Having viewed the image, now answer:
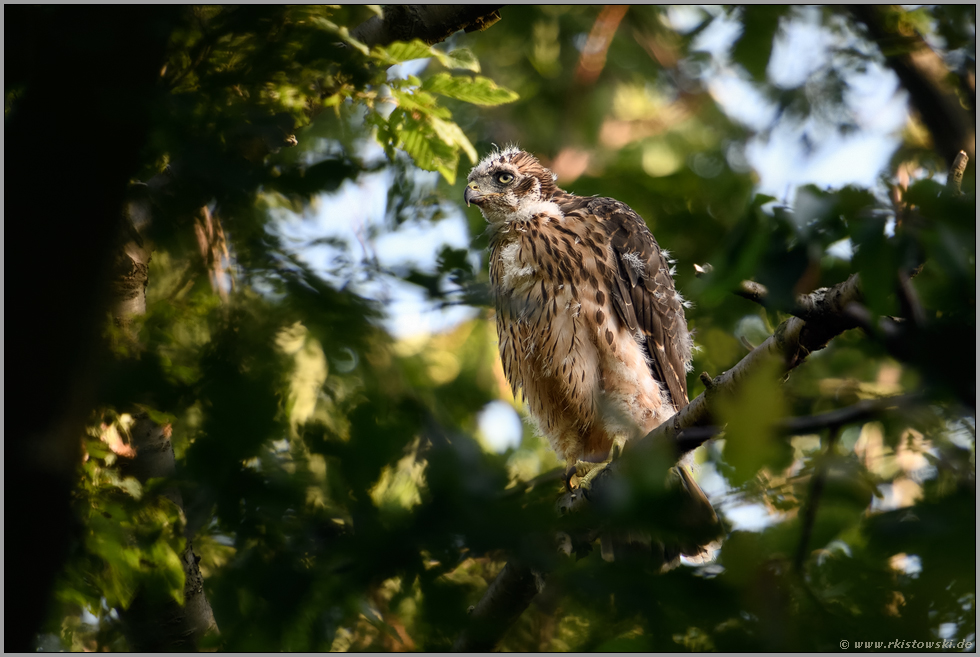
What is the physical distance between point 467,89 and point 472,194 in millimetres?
1417

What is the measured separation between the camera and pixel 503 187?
4.25m

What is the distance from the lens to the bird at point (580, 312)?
391cm

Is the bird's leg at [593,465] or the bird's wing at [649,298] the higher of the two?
the bird's wing at [649,298]

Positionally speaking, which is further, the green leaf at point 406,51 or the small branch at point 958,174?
the green leaf at point 406,51

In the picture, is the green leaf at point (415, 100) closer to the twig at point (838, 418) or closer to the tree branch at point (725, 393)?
the tree branch at point (725, 393)

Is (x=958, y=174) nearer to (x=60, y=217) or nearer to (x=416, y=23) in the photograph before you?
(x=60, y=217)

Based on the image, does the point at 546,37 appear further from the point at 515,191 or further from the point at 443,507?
the point at 443,507

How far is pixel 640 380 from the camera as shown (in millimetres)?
3898

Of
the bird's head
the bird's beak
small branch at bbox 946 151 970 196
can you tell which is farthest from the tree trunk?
small branch at bbox 946 151 970 196

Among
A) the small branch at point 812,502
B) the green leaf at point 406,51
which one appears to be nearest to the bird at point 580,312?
the green leaf at point 406,51

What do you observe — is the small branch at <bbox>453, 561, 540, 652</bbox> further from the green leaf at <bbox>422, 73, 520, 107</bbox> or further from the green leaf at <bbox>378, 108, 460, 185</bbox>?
the green leaf at <bbox>422, 73, 520, 107</bbox>

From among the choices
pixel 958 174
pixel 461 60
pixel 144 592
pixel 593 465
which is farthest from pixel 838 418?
pixel 593 465

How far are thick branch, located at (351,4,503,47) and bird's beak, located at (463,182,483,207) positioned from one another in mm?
1174

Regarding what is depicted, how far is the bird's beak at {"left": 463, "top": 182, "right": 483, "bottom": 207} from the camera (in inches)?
161
